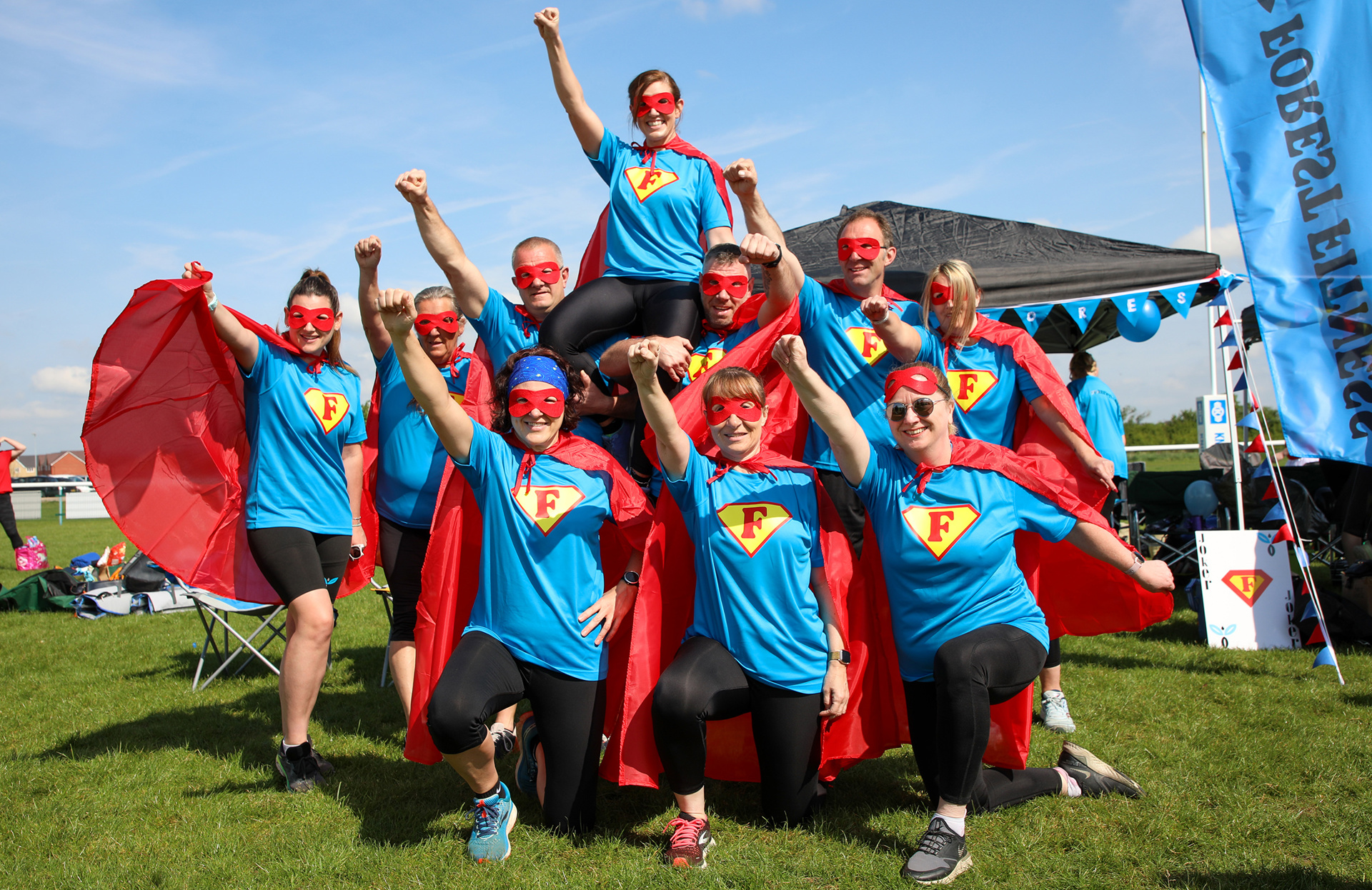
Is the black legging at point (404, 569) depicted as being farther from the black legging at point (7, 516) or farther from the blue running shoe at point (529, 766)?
the black legging at point (7, 516)

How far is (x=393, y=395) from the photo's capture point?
4.05 meters

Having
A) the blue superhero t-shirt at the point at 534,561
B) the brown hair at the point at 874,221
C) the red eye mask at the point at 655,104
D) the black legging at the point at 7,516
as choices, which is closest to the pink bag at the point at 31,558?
the black legging at the point at 7,516

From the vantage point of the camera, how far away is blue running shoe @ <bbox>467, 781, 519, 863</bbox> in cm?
291

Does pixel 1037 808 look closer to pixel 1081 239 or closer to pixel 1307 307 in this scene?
pixel 1307 307

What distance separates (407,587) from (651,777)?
1651 millimetres

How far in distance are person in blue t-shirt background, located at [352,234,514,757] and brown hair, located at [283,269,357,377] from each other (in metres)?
0.19

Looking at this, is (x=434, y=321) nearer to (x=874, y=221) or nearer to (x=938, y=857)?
(x=874, y=221)

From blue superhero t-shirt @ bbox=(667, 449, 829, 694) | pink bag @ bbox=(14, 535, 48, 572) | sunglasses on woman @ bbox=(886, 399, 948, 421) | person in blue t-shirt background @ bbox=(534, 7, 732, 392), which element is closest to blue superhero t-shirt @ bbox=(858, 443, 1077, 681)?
sunglasses on woman @ bbox=(886, 399, 948, 421)

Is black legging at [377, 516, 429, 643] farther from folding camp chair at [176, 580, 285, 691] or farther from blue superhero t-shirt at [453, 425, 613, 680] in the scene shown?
folding camp chair at [176, 580, 285, 691]

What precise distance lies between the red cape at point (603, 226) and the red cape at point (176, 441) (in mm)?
1433

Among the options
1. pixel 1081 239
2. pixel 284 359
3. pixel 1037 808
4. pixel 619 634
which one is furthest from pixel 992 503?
pixel 1081 239

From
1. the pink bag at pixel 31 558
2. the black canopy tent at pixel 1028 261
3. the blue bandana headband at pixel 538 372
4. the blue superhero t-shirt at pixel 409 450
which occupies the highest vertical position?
the black canopy tent at pixel 1028 261

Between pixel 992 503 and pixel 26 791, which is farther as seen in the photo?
pixel 26 791

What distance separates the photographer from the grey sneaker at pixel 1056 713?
4223mm
